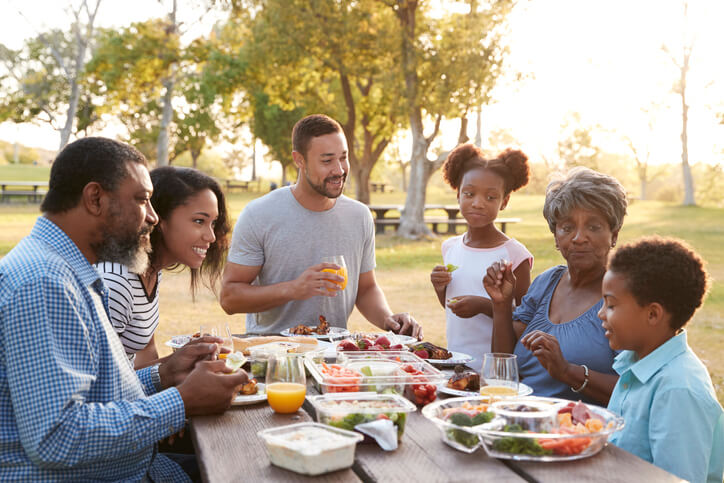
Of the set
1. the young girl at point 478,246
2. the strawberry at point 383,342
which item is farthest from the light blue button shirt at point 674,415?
the young girl at point 478,246

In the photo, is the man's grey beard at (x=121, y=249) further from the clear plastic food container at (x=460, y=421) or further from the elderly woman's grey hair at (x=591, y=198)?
the elderly woman's grey hair at (x=591, y=198)

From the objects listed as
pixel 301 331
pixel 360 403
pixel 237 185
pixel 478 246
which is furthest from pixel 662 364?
pixel 237 185

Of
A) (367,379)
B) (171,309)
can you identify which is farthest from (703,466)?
(171,309)

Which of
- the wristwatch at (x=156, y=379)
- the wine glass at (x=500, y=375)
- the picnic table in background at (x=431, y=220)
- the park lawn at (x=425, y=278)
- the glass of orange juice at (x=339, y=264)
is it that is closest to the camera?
the wine glass at (x=500, y=375)

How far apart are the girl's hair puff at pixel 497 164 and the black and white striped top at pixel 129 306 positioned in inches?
72.7

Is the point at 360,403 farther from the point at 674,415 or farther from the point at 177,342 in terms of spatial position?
the point at 177,342

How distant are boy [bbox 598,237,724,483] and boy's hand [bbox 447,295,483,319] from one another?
3.96ft

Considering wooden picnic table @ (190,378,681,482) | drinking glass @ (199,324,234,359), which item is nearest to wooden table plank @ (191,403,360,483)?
wooden picnic table @ (190,378,681,482)

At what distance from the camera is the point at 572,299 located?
3.32 meters

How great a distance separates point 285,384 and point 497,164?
209cm

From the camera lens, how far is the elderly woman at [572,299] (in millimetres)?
2908

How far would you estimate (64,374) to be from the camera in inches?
78.2

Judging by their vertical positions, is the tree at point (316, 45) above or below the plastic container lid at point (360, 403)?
above

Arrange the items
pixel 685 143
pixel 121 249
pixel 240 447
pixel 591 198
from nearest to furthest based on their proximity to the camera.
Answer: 1. pixel 240 447
2. pixel 121 249
3. pixel 591 198
4. pixel 685 143
